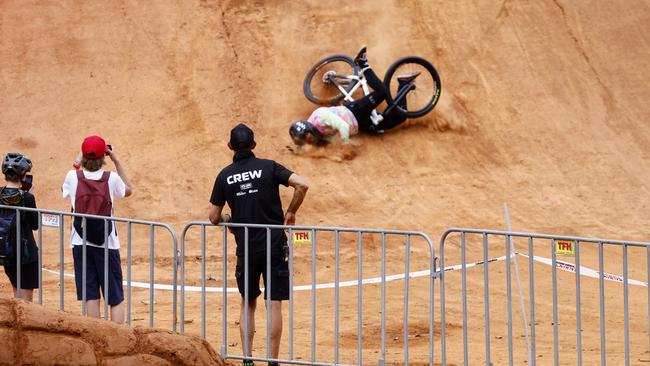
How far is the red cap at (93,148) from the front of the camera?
10156 mm

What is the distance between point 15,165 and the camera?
34.5 ft

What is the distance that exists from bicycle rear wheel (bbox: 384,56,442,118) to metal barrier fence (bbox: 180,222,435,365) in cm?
319

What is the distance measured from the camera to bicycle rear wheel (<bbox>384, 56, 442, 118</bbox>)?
62.4 feet

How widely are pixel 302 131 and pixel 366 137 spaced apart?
3.81 ft

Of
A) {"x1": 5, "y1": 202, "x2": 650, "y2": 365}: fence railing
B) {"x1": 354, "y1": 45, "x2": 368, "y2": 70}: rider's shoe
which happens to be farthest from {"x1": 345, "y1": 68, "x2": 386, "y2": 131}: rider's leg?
{"x1": 5, "y1": 202, "x2": 650, "y2": 365}: fence railing

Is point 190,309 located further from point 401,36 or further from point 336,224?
point 401,36

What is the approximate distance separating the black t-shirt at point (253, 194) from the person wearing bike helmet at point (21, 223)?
5.44 feet

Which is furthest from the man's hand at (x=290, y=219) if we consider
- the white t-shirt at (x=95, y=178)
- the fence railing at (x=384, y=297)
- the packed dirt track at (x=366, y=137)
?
the packed dirt track at (x=366, y=137)

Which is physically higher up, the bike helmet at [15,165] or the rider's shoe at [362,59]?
the rider's shoe at [362,59]

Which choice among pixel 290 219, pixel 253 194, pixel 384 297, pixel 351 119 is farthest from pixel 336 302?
pixel 351 119

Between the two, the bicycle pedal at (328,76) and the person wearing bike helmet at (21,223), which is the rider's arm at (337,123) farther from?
the person wearing bike helmet at (21,223)

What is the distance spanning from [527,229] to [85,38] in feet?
26.5

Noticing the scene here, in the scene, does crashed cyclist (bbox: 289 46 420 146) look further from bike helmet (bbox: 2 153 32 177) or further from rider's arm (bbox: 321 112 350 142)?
bike helmet (bbox: 2 153 32 177)

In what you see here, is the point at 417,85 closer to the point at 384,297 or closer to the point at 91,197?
the point at 91,197
